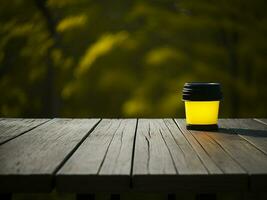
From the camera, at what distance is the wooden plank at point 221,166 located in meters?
1.09

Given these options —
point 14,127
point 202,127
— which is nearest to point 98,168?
point 202,127

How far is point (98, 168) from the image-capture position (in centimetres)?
115

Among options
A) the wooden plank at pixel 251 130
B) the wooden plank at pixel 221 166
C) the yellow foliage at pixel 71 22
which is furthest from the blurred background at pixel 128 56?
the wooden plank at pixel 221 166

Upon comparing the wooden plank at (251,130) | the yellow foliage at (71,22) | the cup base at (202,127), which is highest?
the yellow foliage at (71,22)

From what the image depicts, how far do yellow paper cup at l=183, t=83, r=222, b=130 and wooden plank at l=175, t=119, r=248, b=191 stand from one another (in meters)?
0.33

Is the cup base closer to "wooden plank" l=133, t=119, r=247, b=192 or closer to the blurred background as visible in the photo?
"wooden plank" l=133, t=119, r=247, b=192

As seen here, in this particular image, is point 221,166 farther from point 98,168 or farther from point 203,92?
point 203,92

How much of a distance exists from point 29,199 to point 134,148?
279cm

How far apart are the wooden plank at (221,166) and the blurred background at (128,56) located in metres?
2.42

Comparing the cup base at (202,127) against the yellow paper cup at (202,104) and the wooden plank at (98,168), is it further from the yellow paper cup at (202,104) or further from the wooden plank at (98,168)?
the wooden plank at (98,168)

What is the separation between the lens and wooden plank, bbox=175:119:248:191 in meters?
1.09

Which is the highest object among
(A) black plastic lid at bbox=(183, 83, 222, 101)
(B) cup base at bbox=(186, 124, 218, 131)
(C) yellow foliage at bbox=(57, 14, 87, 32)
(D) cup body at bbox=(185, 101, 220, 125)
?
(C) yellow foliage at bbox=(57, 14, 87, 32)

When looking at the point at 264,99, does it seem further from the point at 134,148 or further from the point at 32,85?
the point at 134,148

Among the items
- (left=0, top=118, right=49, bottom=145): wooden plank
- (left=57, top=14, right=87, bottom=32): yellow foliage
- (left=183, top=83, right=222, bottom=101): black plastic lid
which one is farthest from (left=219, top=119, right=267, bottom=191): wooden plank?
(left=57, top=14, right=87, bottom=32): yellow foliage
